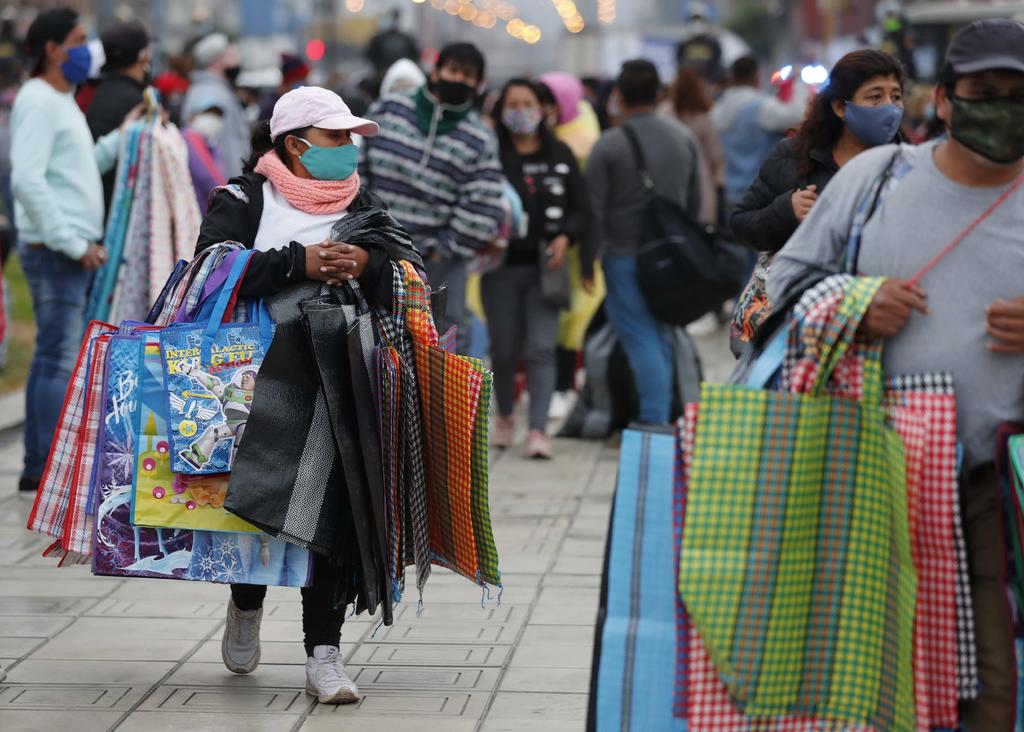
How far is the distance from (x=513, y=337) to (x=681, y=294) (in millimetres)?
928

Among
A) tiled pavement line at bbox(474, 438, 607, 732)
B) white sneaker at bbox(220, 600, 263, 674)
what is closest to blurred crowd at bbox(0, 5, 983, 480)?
tiled pavement line at bbox(474, 438, 607, 732)

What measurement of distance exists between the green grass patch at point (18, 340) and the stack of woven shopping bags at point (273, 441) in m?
4.69

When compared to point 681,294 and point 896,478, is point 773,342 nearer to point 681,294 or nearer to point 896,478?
point 896,478

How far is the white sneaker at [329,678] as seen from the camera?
524 cm

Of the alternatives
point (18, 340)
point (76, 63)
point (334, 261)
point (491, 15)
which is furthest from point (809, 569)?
point (491, 15)

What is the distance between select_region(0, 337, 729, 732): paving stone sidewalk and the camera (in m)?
5.16

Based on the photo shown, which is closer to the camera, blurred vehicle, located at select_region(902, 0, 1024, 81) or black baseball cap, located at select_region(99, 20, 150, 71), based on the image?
black baseball cap, located at select_region(99, 20, 150, 71)

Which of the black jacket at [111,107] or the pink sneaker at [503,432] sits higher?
the black jacket at [111,107]

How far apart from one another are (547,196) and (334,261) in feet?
15.6

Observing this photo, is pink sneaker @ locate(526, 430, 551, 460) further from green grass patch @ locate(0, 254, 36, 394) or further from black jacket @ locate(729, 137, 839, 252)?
black jacket @ locate(729, 137, 839, 252)

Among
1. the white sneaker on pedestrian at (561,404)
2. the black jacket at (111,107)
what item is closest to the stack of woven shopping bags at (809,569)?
the black jacket at (111,107)

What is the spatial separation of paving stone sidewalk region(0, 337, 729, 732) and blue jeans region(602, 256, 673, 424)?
238 centimetres

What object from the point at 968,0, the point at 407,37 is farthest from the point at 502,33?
the point at 407,37

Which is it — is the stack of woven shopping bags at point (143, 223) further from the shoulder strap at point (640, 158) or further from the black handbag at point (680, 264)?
the shoulder strap at point (640, 158)
